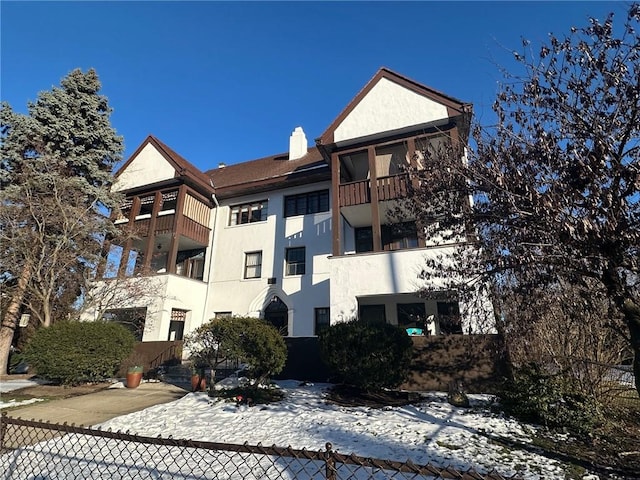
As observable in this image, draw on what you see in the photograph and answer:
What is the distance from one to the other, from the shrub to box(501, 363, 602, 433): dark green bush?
5.50 meters

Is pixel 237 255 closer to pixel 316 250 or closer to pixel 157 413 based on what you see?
pixel 316 250

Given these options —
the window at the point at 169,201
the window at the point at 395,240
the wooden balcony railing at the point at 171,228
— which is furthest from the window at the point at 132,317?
the window at the point at 395,240

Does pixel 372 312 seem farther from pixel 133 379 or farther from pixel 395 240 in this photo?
pixel 133 379

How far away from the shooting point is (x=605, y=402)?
7.20m

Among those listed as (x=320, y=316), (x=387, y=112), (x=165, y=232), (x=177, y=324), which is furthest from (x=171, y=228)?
(x=387, y=112)

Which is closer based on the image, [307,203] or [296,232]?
[296,232]

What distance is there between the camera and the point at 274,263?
18.0 meters

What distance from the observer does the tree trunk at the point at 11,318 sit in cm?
1484

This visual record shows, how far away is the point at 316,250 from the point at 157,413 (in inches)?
408

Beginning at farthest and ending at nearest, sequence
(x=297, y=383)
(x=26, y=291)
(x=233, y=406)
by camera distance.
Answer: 1. (x=26, y=291)
2. (x=297, y=383)
3. (x=233, y=406)

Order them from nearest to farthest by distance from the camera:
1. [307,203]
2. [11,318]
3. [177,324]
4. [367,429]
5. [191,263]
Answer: [367,429]
[11,318]
[177,324]
[307,203]
[191,263]

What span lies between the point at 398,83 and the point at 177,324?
1563 cm

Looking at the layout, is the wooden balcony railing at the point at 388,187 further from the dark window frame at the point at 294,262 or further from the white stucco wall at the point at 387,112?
the dark window frame at the point at 294,262

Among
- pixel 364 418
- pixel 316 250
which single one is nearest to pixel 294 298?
pixel 316 250
